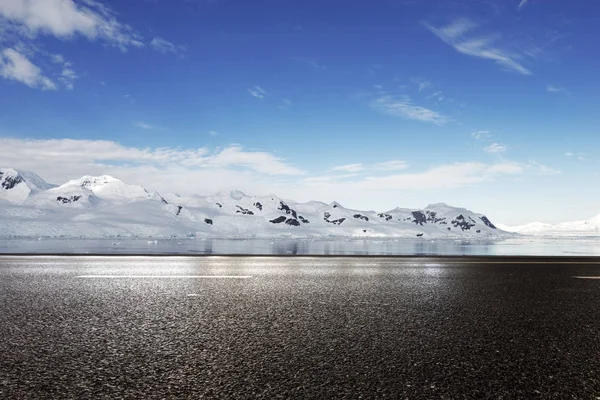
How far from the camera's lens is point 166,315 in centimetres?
475

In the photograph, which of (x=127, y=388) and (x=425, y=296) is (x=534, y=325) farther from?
(x=127, y=388)

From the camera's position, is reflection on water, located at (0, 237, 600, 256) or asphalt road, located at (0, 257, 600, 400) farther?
reflection on water, located at (0, 237, 600, 256)

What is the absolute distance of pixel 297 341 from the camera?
142 inches

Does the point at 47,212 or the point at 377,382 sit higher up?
the point at 47,212

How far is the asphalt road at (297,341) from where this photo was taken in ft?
8.43

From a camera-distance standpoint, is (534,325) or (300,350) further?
(534,325)

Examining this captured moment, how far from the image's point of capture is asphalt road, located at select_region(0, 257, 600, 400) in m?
2.57

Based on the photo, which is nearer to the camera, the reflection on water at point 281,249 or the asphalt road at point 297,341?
the asphalt road at point 297,341

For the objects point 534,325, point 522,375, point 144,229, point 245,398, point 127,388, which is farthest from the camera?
point 144,229

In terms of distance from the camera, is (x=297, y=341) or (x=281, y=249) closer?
(x=297, y=341)

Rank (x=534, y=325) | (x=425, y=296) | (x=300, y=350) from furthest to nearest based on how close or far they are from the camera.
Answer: (x=425, y=296) < (x=534, y=325) < (x=300, y=350)

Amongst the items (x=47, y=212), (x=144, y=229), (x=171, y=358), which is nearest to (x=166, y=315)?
(x=171, y=358)

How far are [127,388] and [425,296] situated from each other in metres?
4.54

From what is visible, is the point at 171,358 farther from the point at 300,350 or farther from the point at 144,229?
the point at 144,229
